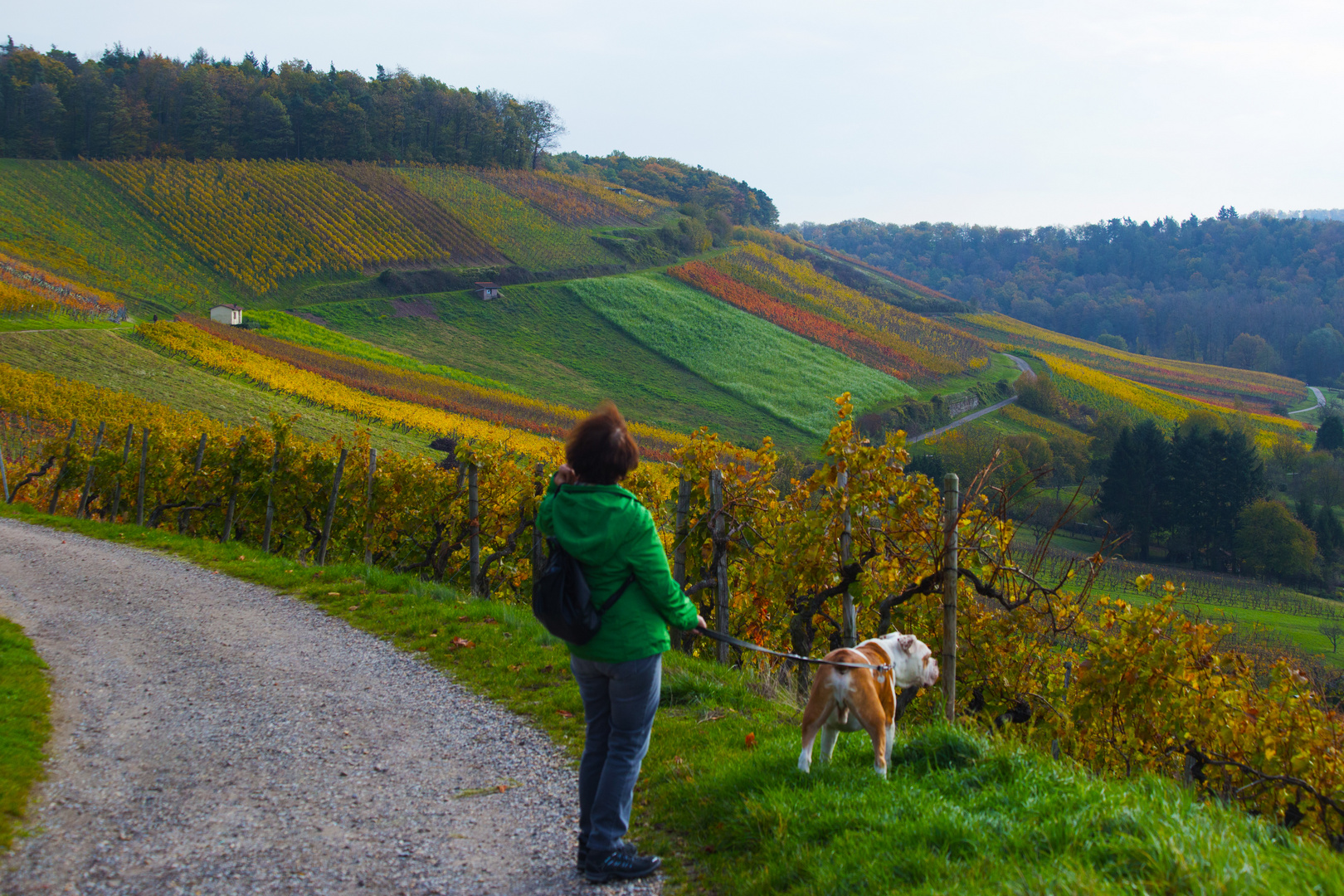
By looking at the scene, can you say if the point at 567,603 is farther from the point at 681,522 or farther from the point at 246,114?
the point at 246,114

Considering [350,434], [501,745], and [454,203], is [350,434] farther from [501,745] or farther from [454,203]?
[454,203]

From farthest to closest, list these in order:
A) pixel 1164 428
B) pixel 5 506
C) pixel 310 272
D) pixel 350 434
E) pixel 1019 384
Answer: pixel 1019 384
pixel 1164 428
pixel 310 272
pixel 350 434
pixel 5 506

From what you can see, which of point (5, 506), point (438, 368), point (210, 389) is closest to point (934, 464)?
point (438, 368)

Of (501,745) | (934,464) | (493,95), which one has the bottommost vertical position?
(934,464)

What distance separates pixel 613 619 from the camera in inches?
144

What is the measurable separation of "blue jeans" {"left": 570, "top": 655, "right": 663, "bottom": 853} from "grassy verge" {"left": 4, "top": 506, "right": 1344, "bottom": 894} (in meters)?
0.42

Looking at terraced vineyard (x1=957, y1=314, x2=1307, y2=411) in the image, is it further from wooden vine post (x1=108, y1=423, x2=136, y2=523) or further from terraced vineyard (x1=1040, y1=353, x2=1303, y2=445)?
wooden vine post (x1=108, y1=423, x2=136, y2=523)

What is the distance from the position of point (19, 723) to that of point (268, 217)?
272 feet

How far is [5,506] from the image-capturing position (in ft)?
55.6

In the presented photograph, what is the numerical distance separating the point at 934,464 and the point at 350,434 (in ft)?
123

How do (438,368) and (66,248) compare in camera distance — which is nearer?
(438,368)

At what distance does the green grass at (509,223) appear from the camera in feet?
284

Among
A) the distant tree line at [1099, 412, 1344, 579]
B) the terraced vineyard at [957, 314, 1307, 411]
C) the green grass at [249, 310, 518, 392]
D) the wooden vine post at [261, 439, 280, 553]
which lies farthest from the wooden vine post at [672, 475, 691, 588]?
the terraced vineyard at [957, 314, 1307, 411]

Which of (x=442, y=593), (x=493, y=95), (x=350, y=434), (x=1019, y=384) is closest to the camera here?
(x=442, y=593)
